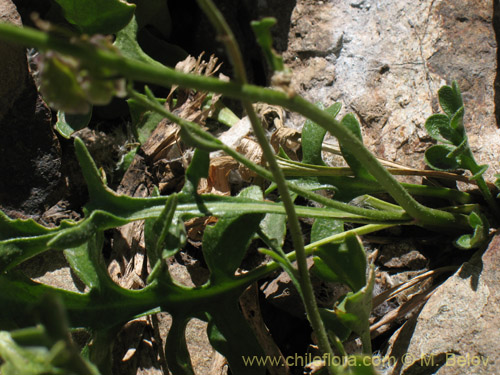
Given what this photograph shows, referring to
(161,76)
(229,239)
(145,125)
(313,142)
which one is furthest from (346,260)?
(145,125)

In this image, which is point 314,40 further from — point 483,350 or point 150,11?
point 483,350

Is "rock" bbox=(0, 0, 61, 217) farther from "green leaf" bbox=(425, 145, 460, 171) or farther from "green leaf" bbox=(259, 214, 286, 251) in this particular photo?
"green leaf" bbox=(425, 145, 460, 171)

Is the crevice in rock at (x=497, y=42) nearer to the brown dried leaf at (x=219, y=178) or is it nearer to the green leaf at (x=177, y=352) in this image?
the brown dried leaf at (x=219, y=178)

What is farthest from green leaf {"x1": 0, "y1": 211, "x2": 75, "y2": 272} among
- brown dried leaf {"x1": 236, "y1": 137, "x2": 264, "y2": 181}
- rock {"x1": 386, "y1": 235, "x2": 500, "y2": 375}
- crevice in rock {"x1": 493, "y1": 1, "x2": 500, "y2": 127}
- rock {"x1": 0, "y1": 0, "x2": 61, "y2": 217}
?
crevice in rock {"x1": 493, "y1": 1, "x2": 500, "y2": 127}

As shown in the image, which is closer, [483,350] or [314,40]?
[483,350]

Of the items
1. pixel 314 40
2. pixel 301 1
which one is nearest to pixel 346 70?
pixel 314 40

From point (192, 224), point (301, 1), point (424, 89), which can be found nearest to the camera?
point (192, 224)
